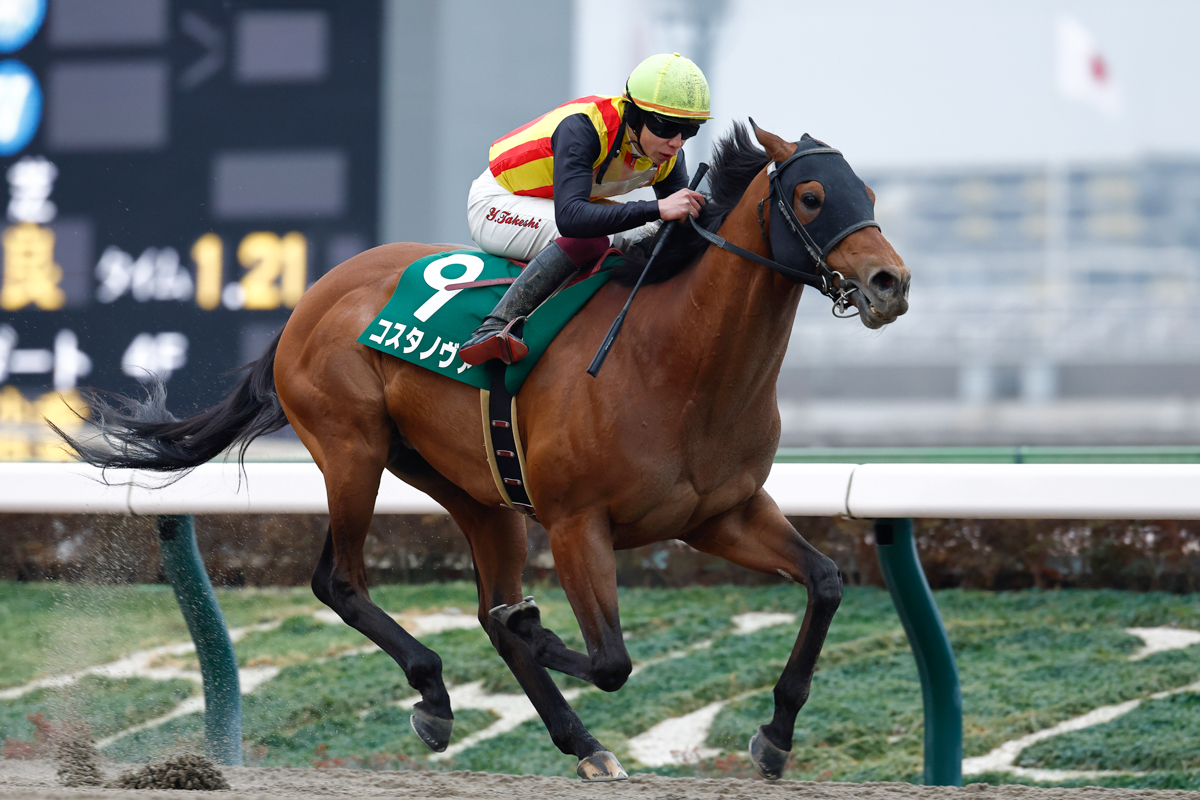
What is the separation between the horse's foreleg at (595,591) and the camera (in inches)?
103

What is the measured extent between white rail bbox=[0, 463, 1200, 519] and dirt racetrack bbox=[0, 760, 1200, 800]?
0.59 m

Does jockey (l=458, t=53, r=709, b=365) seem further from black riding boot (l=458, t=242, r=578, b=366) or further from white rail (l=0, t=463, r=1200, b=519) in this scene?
white rail (l=0, t=463, r=1200, b=519)

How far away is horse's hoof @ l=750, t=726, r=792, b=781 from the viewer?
108 inches

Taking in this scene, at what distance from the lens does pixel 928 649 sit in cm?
314

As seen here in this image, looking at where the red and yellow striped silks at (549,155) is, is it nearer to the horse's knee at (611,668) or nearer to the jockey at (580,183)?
the jockey at (580,183)

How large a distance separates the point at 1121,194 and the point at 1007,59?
1484cm

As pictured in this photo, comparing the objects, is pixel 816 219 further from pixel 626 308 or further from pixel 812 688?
pixel 812 688

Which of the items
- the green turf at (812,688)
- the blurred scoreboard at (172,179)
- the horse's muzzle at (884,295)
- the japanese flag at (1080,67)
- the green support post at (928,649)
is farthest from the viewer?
the japanese flag at (1080,67)

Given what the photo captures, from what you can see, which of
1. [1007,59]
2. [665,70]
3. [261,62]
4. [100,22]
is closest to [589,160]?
[665,70]

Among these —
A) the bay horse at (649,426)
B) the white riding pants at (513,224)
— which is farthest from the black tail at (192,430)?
the white riding pants at (513,224)

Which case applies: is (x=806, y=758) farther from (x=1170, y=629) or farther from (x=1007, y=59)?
(x=1007, y=59)

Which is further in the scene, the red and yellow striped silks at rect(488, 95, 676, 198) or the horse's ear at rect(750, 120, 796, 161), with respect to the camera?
the red and yellow striped silks at rect(488, 95, 676, 198)

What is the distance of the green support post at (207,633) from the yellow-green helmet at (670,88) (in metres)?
1.76

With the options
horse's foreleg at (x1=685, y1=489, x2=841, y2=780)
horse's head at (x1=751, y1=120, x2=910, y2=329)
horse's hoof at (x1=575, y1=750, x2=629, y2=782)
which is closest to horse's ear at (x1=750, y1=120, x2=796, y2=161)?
horse's head at (x1=751, y1=120, x2=910, y2=329)
